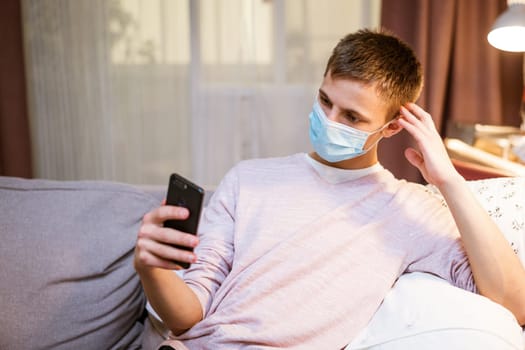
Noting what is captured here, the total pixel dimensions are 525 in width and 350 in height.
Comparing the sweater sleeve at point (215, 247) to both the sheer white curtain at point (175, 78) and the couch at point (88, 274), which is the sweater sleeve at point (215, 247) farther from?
the sheer white curtain at point (175, 78)

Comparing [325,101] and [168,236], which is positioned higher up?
[325,101]

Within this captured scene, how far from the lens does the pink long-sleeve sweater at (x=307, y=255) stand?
3.40 feet

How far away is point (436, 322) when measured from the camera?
0.94 m

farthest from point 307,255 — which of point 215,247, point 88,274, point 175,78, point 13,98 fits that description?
point 13,98

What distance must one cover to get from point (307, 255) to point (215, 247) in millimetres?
213

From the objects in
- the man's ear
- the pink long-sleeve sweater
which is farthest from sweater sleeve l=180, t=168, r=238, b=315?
the man's ear

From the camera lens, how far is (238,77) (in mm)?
2516

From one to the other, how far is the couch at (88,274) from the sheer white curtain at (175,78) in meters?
1.22

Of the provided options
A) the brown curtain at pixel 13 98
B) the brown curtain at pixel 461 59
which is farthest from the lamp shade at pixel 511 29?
the brown curtain at pixel 13 98

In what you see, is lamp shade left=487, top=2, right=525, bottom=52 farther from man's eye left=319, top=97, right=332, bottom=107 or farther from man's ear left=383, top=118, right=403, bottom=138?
man's eye left=319, top=97, right=332, bottom=107

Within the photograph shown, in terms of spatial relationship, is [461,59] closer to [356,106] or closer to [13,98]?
[356,106]

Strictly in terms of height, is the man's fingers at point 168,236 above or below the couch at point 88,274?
above

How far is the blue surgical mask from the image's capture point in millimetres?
1169

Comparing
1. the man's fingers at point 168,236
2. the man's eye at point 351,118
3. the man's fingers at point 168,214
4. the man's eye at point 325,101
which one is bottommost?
the man's fingers at point 168,236
